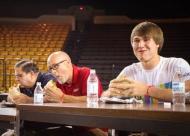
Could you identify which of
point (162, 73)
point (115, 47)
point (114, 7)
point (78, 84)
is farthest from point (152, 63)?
point (114, 7)

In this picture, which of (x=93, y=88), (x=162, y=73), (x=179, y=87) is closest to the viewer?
(x=179, y=87)

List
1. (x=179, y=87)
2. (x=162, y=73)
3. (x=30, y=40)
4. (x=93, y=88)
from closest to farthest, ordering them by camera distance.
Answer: (x=179, y=87), (x=93, y=88), (x=162, y=73), (x=30, y=40)

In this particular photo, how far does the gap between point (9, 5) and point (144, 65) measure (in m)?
10.8

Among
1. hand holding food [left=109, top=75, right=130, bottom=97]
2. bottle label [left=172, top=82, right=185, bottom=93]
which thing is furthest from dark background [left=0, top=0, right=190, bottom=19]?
bottle label [left=172, top=82, right=185, bottom=93]

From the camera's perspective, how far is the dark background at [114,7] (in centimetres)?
1163

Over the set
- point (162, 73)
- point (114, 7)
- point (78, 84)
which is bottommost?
point (78, 84)

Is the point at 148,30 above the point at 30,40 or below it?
below

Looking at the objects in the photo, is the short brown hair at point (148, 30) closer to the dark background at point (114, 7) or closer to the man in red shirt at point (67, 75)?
the man in red shirt at point (67, 75)

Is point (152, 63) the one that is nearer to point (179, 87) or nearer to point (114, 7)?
point (179, 87)

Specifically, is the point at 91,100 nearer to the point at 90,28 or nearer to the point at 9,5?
the point at 90,28

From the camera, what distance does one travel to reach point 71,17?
11617 mm

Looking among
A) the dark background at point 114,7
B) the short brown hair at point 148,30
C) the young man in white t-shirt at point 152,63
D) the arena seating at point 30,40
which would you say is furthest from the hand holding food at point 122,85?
the dark background at point 114,7

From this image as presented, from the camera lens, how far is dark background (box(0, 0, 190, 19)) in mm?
11633

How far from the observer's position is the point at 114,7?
38.9 ft
